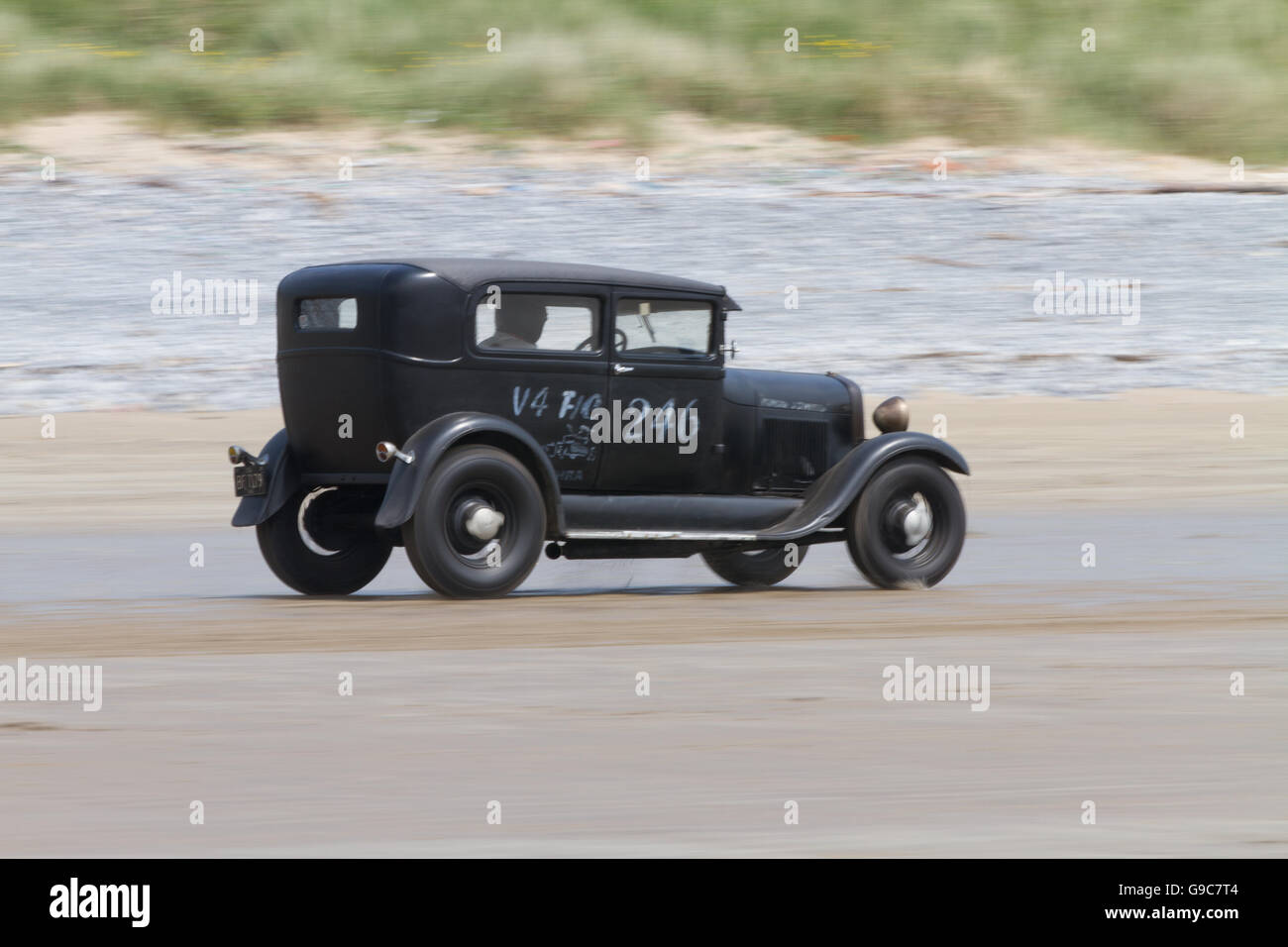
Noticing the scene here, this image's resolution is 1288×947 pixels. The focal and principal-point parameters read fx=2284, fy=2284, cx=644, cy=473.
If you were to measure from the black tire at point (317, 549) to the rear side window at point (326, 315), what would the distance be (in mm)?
918

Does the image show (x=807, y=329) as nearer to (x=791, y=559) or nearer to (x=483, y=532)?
(x=791, y=559)

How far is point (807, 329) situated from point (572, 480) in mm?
12752

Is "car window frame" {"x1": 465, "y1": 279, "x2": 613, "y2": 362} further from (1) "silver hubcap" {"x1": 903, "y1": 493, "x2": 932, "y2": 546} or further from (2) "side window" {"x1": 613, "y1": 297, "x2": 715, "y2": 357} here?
(1) "silver hubcap" {"x1": 903, "y1": 493, "x2": 932, "y2": 546}

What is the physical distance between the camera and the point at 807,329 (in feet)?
80.9

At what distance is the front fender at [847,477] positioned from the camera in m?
12.7

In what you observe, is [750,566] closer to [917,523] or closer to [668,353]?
[917,523]

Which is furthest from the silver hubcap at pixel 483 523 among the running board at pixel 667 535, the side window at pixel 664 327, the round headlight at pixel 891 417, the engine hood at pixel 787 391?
the round headlight at pixel 891 417

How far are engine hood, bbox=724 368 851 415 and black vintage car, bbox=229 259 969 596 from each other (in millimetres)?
14

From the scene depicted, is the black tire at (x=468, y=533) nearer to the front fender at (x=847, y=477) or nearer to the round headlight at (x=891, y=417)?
the front fender at (x=847, y=477)

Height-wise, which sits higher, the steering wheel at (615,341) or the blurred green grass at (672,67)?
the blurred green grass at (672,67)

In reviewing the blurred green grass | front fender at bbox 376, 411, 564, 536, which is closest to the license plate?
front fender at bbox 376, 411, 564, 536

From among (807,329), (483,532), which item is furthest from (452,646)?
(807,329)

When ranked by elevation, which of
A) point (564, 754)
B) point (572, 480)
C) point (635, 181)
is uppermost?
point (635, 181)

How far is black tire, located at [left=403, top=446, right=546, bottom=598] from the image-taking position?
37.7 feet
